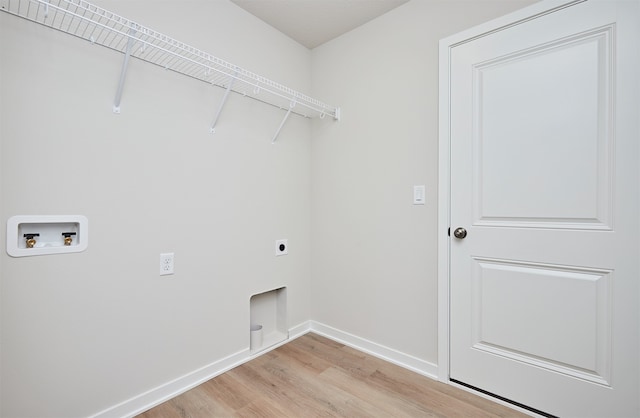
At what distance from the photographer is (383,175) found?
209 cm

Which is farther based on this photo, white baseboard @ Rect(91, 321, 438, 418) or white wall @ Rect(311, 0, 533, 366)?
white wall @ Rect(311, 0, 533, 366)

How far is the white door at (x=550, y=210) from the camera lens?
50.8 inches

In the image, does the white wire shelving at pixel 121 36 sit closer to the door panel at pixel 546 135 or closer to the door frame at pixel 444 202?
the door frame at pixel 444 202

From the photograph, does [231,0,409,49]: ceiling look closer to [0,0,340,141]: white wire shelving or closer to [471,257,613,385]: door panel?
[0,0,340,141]: white wire shelving

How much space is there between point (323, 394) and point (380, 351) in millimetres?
592

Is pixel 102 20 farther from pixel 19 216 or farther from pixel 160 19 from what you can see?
pixel 19 216

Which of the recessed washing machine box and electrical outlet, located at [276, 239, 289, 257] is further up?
the recessed washing machine box

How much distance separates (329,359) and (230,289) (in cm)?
85

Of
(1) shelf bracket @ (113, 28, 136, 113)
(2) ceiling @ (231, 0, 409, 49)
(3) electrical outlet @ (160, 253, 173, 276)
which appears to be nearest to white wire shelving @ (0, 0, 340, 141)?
(1) shelf bracket @ (113, 28, 136, 113)

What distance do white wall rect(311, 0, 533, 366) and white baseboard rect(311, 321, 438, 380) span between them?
4 cm

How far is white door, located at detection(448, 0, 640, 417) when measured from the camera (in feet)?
4.24

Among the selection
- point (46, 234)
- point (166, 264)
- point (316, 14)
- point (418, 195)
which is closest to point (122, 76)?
point (46, 234)

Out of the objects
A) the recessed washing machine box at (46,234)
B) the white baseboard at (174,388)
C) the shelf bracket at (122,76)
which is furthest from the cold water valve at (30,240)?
the white baseboard at (174,388)

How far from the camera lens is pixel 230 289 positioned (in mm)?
1940
